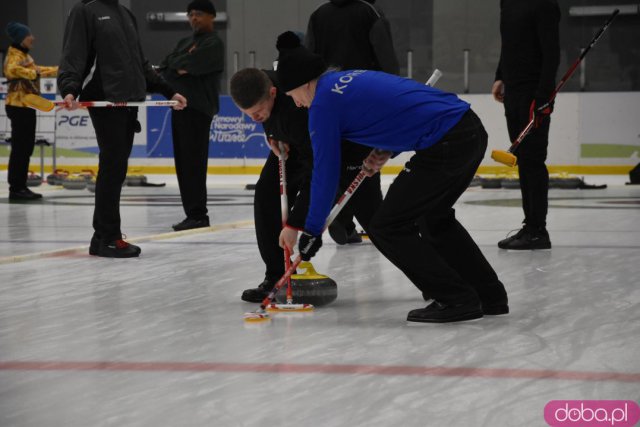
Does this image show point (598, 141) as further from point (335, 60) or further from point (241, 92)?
point (241, 92)

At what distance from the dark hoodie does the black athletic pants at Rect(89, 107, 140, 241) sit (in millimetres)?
1045

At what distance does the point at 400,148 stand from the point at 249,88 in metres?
0.50

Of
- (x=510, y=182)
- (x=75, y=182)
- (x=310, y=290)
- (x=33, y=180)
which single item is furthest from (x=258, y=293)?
(x=33, y=180)

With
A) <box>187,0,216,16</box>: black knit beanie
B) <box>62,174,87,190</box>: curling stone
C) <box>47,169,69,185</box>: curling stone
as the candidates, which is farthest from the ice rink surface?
<box>47,169,69,185</box>: curling stone

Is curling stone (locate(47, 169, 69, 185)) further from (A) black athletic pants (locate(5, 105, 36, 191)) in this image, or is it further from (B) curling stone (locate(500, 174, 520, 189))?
(B) curling stone (locate(500, 174, 520, 189))

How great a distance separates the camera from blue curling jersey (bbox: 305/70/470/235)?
9.86 feet

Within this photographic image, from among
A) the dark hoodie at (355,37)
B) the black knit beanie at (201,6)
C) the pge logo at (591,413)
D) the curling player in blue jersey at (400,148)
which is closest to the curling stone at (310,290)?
the curling player in blue jersey at (400,148)

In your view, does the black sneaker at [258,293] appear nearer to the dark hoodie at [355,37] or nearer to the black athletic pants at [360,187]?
the black athletic pants at [360,187]

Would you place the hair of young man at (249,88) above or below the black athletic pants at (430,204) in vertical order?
above

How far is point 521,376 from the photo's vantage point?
8.13 feet

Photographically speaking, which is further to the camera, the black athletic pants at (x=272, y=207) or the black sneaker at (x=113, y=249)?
the black sneaker at (x=113, y=249)

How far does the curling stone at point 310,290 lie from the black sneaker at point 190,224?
2.73m

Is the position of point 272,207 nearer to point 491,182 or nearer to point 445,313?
point 445,313

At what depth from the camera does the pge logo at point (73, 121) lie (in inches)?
489
